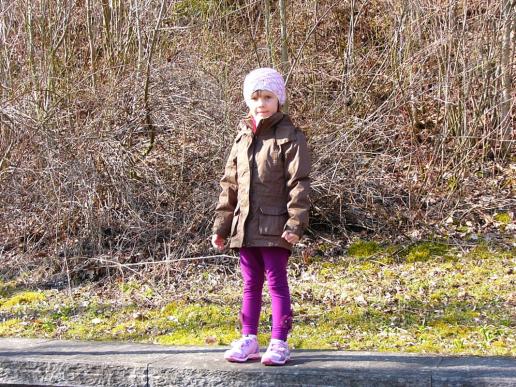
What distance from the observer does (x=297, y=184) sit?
14.4ft

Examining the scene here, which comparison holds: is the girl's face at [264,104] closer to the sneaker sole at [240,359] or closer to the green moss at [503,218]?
the sneaker sole at [240,359]

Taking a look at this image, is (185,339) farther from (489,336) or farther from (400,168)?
(400,168)

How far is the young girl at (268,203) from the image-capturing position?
173 inches

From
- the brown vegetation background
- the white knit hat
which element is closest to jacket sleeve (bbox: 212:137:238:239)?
the white knit hat

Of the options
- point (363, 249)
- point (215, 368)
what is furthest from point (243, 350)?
point (363, 249)

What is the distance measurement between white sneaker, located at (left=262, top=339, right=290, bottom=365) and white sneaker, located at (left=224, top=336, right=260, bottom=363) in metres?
0.12

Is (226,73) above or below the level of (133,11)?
below

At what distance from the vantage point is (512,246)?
7332 mm

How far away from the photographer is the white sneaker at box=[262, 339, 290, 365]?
4.45 metres

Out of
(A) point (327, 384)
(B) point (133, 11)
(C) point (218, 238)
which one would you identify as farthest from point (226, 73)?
(A) point (327, 384)

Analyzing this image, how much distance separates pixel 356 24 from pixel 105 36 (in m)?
2.80

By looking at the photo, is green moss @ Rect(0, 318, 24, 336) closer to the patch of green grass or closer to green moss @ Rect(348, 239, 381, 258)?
the patch of green grass

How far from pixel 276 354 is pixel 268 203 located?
80 centimetres

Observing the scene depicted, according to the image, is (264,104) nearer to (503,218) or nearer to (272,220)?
(272,220)
